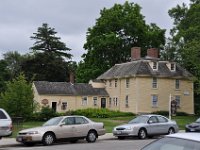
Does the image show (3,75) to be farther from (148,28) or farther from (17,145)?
(17,145)

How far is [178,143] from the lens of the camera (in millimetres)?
6836

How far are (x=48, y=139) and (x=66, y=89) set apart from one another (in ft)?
156

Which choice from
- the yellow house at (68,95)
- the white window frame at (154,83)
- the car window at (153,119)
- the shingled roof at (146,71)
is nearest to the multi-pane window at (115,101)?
the yellow house at (68,95)

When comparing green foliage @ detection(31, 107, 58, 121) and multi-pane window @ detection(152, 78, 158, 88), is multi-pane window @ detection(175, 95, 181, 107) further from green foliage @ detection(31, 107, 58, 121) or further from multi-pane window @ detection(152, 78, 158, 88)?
green foliage @ detection(31, 107, 58, 121)

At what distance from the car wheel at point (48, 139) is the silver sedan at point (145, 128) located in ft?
18.9

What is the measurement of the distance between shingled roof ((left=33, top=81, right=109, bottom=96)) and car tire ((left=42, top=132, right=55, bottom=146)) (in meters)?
44.6

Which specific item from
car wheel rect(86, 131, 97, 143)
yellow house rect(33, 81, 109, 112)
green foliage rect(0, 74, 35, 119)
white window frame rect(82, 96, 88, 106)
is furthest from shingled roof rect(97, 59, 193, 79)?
car wheel rect(86, 131, 97, 143)

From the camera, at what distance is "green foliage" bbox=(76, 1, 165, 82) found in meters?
80.3

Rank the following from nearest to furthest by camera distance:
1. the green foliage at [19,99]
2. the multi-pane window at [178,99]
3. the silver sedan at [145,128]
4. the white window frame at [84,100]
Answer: the silver sedan at [145,128]
the green foliage at [19,99]
the multi-pane window at [178,99]
the white window frame at [84,100]

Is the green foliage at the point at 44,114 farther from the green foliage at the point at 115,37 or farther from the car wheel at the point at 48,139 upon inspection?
the green foliage at the point at 115,37

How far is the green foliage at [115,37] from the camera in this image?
80.3 m

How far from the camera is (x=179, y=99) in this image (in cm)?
6794

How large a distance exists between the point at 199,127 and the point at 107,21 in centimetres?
5211

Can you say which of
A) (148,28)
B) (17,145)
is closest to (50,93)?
(148,28)
